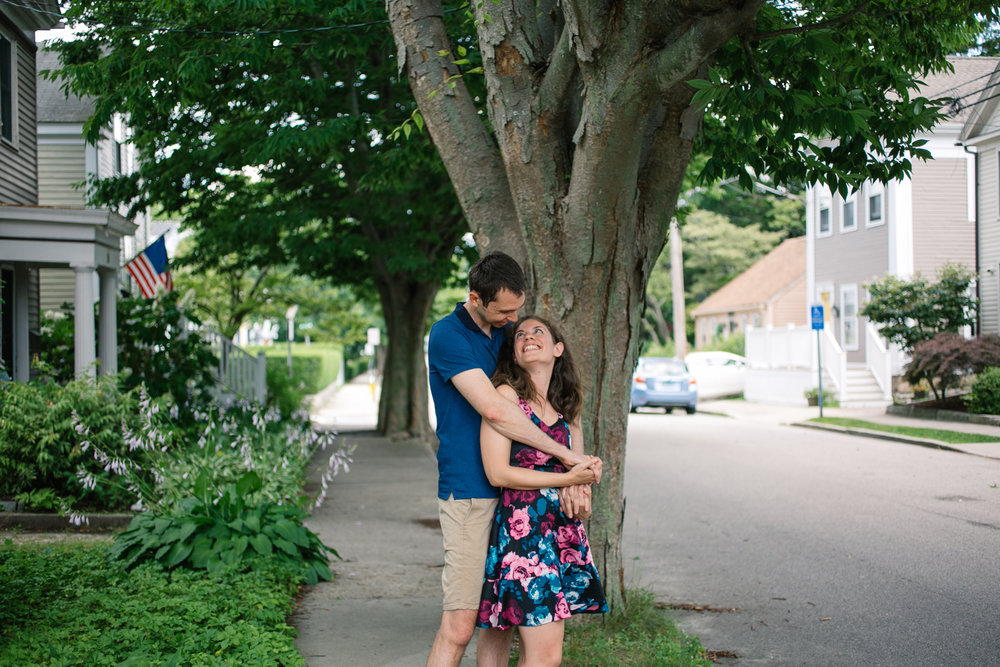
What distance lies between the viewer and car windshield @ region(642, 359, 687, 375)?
27.4 m

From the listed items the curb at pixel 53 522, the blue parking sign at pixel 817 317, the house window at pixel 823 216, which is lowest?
the curb at pixel 53 522

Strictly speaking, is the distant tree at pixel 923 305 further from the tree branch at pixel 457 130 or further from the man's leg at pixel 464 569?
the man's leg at pixel 464 569

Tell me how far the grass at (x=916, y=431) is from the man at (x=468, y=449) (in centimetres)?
1154

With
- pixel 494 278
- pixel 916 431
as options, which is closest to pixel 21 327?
pixel 494 278

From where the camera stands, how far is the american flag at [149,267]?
52.2ft

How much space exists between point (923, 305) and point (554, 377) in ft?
69.8

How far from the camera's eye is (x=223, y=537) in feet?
21.8

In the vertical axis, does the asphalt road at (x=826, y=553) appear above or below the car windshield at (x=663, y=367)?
below

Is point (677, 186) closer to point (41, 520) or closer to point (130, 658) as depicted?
point (130, 658)

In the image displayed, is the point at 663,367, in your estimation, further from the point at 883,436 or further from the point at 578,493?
the point at 578,493

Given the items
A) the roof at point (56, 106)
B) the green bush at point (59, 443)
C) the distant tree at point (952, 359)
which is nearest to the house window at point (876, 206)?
the distant tree at point (952, 359)

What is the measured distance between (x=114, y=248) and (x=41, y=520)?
13.6 ft

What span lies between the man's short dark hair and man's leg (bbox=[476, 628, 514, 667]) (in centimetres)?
134

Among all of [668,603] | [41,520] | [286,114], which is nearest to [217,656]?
[668,603]
